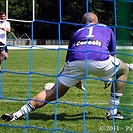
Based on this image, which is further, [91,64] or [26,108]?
[26,108]

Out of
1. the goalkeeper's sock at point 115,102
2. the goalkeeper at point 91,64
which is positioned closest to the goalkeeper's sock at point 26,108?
the goalkeeper at point 91,64

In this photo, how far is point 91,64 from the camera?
20.0ft

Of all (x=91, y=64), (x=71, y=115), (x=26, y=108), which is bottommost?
(x=71, y=115)

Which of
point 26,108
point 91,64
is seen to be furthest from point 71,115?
point 91,64

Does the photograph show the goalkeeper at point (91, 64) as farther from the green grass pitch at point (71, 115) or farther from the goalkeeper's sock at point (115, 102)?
the green grass pitch at point (71, 115)

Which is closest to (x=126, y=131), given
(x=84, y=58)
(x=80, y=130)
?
(x=80, y=130)

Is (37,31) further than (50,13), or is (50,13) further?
(37,31)

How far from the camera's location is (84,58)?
20.0 ft

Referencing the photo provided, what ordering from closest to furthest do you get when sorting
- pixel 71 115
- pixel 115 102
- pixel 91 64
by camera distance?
pixel 91 64 → pixel 115 102 → pixel 71 115

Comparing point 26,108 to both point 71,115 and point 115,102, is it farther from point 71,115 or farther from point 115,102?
point 115,102

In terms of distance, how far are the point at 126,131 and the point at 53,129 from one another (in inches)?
37.5

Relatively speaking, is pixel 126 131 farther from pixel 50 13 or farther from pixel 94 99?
pixel 50 13

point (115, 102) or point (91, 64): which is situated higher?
point (91, 64)

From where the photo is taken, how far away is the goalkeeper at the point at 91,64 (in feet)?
20.0
